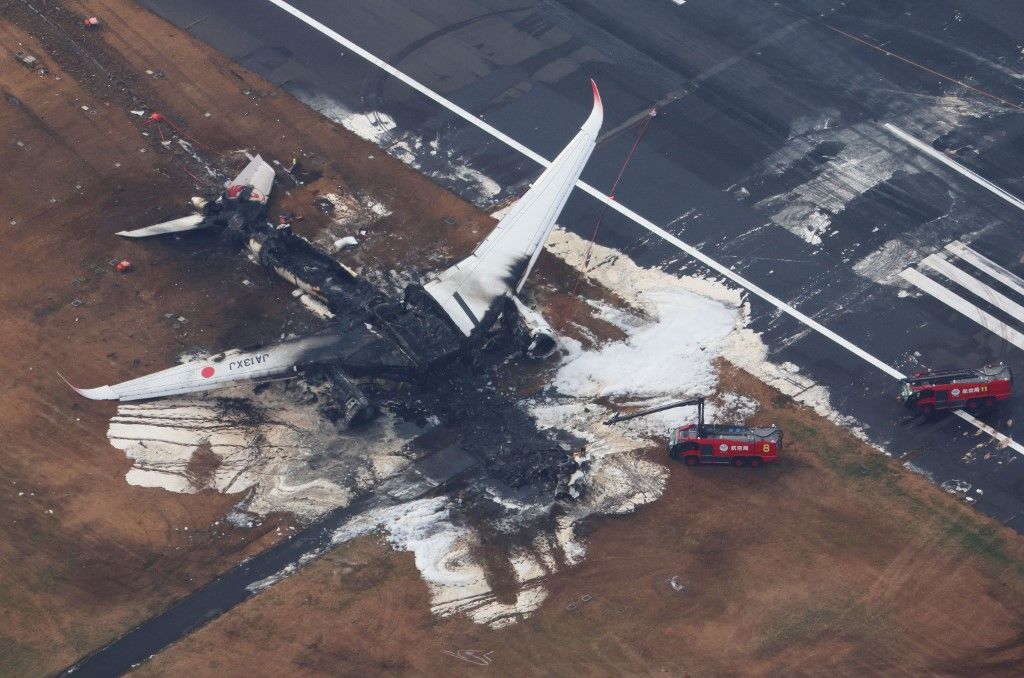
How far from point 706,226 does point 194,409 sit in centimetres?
3032

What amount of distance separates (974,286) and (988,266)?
2.00 metres

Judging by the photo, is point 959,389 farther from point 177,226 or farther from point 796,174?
point 177,226

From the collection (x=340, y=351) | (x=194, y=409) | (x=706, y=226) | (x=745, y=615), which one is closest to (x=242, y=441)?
(x=194, y=409)

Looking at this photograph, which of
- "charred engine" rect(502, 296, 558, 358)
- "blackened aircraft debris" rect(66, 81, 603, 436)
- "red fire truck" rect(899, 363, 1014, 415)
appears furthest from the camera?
"charred engine" rect(502, 296, 558, 358)

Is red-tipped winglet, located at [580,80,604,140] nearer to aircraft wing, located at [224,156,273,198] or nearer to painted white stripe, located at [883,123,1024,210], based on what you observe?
aircraft wing, located at [224,156,273,198]

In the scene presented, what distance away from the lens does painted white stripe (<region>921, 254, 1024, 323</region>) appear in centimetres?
5975

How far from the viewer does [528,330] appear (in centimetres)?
5453

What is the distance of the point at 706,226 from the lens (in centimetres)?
6300

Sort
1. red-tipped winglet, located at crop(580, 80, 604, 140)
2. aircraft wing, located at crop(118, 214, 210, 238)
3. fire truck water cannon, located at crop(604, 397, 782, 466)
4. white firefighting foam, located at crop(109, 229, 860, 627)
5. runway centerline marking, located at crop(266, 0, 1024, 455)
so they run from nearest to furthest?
white firefighting foam, located at crop(109, 229, 860, 627) < fire truck water cannon, located at crop(604, 397, 782, 466) < runway centerline marking, located at crop(266, 0, 1024, 455) < aircraft wing, located at crop(118, 214, 210, 238) < red-tipped winglet, located at crop(580, 80, 604, 140)

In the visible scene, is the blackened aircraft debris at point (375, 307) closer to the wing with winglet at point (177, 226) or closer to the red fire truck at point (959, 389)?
the wing with winglet at point (177, 226)

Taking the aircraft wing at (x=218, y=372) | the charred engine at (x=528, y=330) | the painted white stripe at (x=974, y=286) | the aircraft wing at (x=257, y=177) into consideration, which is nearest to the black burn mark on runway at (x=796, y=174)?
the painted white stripe at (x=974, y=286)

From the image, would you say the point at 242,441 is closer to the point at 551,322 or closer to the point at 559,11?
the point at 551,322

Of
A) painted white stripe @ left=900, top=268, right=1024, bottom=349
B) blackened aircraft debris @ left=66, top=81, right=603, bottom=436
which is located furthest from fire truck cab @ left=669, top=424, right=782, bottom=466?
painted white stripe @ left=900, top=268, right=1024, bottom=349

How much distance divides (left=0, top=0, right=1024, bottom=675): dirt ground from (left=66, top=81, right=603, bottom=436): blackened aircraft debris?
7.65 feet
